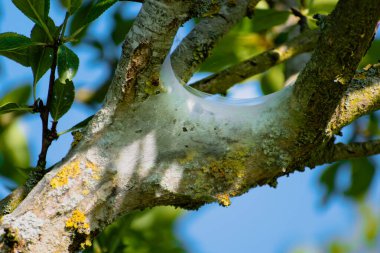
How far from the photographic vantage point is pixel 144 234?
82.9 inches

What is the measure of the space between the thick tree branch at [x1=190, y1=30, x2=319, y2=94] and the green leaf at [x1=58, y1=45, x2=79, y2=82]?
0.54 m

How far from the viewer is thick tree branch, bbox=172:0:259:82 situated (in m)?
1.67

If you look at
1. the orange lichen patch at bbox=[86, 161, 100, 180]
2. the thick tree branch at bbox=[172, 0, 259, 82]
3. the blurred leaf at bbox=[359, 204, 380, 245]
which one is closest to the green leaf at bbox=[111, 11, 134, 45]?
the thick tree branch at bbox=[172, 0, 259, 82]

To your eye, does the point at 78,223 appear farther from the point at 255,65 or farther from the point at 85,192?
the point at 255,65

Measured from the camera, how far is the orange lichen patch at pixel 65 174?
1.32 meters

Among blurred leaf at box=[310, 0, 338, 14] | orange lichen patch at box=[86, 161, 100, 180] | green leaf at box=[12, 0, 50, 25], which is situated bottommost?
orange lichen patch at box=[86, 161, 100, 180]

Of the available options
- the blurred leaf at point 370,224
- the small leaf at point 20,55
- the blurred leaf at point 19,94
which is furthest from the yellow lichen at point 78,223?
the blurred leaf at point 370,224

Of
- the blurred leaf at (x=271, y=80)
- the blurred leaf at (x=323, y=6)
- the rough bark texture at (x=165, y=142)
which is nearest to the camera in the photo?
the rough bark texture at (x=165, y=142)

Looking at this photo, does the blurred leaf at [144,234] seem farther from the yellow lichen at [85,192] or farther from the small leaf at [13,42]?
A: the small leaf at [13,42]

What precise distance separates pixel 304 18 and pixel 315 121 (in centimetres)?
98

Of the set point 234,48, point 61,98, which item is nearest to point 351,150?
point 234,48

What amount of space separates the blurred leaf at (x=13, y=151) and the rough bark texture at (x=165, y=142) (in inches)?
36.4

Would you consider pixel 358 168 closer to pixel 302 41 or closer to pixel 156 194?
pixel 302 41

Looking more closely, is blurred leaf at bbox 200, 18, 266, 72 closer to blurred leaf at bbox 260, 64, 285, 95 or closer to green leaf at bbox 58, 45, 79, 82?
blurred leaf at bbox 260, 64, 285, 95
